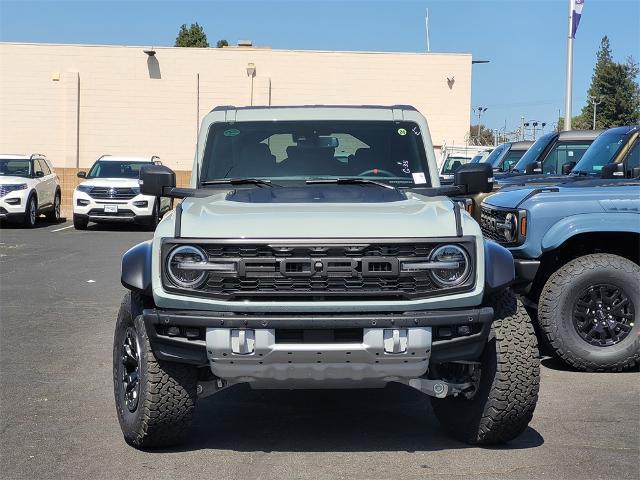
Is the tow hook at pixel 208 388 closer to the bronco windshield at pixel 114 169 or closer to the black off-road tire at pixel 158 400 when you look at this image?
the black off-road tire at pixel 158 400

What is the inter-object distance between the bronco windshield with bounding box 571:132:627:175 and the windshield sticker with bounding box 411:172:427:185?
349 centimetres

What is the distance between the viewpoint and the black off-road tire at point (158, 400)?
5242mm

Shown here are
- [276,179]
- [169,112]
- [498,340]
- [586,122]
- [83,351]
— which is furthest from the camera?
[586,122]

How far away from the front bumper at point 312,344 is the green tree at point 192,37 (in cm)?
7314

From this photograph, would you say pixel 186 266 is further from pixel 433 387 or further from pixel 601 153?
pixel 601 153

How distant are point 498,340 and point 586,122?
79.4 meters

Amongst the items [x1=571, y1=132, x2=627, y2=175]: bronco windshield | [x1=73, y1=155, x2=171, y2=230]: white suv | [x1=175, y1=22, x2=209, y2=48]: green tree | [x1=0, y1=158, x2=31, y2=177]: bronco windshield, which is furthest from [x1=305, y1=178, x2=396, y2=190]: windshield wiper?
[x1=175, y1=22, x2=209, y2=48]: green tree

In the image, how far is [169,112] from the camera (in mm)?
39469

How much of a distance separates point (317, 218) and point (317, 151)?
1.71 m

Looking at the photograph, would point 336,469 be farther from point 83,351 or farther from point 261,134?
point 83,351

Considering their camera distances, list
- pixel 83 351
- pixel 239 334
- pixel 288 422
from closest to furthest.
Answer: pixel 239 334 → pixel 288 422 → pixel 83 351

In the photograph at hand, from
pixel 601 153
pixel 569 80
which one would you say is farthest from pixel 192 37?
pixel 601 153

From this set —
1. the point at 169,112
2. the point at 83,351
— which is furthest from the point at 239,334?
the point at 169,112

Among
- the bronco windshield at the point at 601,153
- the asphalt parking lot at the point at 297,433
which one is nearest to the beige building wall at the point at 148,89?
the bronco windshield at the point at 601,153
